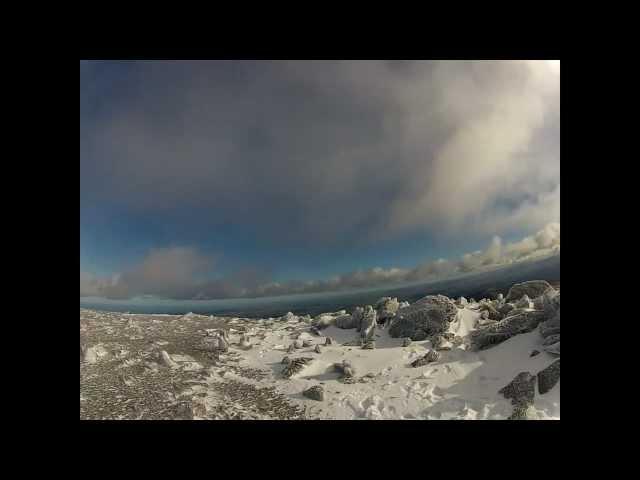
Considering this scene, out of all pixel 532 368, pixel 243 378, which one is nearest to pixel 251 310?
pixel 243 378

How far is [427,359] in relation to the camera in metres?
5.33

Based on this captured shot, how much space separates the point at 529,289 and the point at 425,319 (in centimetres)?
317

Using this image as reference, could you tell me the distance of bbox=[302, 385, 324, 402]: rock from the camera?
4715 mm

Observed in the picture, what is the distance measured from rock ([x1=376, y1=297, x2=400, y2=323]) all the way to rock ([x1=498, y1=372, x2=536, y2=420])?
328 cm

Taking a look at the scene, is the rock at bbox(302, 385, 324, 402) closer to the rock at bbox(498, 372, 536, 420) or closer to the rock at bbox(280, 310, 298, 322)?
the rock at bbox(498, 372, 536, 420)

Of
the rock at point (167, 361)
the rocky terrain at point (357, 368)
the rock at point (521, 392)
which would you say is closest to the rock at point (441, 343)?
the rocky terrain at point (357, 368)

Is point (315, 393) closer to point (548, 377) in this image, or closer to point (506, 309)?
point (548, 377)

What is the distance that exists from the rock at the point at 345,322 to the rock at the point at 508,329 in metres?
3.38

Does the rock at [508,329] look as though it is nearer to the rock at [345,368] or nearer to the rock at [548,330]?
the rock at [548,330]

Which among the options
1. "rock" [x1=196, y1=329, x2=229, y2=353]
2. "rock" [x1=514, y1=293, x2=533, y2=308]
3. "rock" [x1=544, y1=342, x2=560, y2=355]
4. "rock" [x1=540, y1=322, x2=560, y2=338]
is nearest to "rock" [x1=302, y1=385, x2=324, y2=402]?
"rock" [x1=196, y1=329, x2=229, y2=353]

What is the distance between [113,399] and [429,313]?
7.10m

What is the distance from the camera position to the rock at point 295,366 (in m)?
5.49

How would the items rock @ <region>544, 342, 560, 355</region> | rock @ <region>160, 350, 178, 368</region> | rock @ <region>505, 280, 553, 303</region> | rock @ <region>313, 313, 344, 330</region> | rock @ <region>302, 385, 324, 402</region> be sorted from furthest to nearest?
rock @ <region>313, 313, 344, 330</region> → rock @ <region>505, 280, 553, 303</region> → rock @ <region>160, 350, 178, 368</region> → rock @ <region>302, 385, 324, 402</region> → rock @ <region>544, 342, 560, 355</region>

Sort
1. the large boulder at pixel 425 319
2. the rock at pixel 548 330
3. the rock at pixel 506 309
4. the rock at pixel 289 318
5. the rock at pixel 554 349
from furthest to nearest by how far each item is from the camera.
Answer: the rock at pixel 289 318
the rock at pixel 506 309
the large boulder at pixel 425 319
the rock at pixel 548 330
the rock at pixel 554 349
